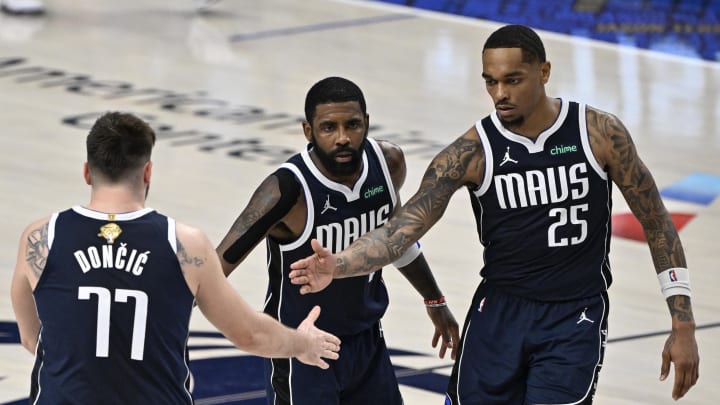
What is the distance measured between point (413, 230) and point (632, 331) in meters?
3.36

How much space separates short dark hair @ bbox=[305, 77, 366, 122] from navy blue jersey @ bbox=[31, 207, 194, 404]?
1306 millimetres

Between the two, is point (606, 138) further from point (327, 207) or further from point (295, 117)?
point (295, 117)

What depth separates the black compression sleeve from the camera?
17.0 ft

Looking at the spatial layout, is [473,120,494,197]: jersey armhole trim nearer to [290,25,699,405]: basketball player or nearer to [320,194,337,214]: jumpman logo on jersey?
[290,25,699,405]: basketball player

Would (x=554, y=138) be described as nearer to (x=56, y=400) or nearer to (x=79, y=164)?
(x=56, y=400)

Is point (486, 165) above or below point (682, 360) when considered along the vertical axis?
above

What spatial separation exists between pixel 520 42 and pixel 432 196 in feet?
2.03

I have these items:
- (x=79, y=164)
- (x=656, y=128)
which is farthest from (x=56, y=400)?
(x=656, y=128)

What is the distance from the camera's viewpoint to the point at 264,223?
5.19m

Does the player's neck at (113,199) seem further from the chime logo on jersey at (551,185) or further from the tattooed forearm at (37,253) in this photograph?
the chime logo on jersey at (551,185)

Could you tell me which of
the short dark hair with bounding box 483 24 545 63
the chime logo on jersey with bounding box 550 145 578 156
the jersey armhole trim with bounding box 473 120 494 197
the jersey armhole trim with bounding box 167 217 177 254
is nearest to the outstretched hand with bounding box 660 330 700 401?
the chime logo on jersey with bounding box 550 145 578 156

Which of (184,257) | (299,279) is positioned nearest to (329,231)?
(299,279)

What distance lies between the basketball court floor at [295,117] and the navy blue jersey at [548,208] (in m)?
1.98

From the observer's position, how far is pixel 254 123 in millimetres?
12133
